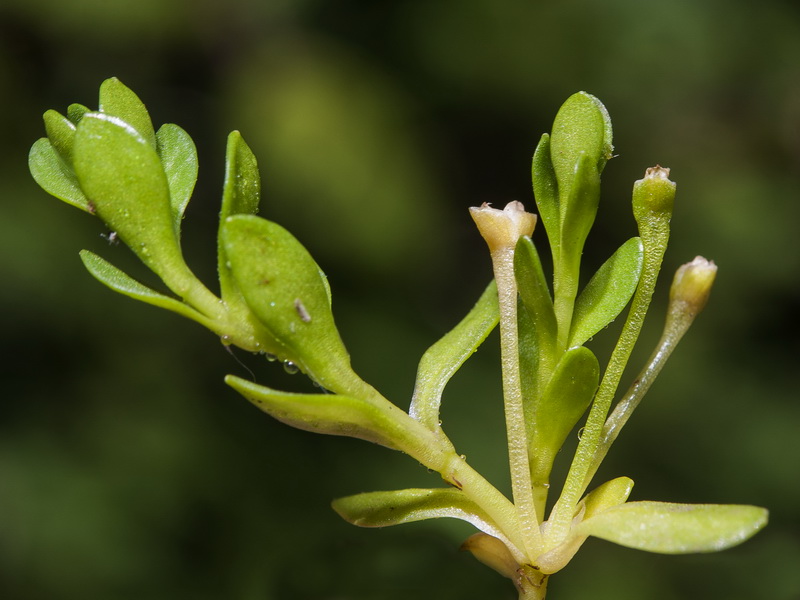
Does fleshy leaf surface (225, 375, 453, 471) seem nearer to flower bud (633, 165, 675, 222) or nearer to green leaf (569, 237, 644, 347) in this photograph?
green leaf (569, 237, 644, 347)

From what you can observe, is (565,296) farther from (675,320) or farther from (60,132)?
(60,132)

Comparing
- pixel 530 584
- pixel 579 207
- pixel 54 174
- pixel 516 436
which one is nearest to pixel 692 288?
pixel 579 207

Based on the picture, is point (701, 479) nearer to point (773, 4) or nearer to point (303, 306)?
point (773, 4)

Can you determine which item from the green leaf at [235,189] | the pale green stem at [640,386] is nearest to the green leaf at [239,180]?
the green leaf at [235,189]

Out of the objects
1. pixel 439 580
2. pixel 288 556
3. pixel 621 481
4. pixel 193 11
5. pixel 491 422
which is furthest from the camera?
pixel 193 11

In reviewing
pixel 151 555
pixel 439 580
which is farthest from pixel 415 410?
pixel 151 555

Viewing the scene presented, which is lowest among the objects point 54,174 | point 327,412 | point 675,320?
point 327,412

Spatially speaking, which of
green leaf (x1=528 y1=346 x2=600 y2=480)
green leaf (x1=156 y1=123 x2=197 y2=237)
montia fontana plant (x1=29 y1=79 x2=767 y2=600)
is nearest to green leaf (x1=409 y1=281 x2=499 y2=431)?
montia fontana plant (x1=29 y1=79 x2=767 y2=600)
